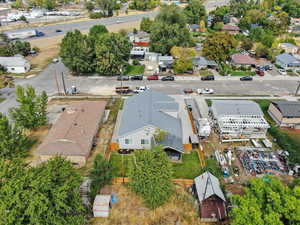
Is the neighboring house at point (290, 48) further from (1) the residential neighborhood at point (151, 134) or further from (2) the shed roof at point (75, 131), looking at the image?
(2) the shed roof at point (75, 131)

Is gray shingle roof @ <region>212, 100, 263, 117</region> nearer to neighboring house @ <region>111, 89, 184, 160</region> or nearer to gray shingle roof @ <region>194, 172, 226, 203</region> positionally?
neighboring house @ <region>111, 89, 184, 160</region>

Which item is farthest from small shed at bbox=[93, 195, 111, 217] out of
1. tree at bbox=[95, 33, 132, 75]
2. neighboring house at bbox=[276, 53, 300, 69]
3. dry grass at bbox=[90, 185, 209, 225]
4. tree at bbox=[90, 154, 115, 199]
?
neighboring house at bbox=[276, 53, 300, 69]

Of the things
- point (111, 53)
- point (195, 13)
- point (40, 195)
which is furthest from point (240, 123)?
point (195, 13)

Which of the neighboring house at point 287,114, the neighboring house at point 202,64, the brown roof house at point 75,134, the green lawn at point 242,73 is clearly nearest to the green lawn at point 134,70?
the neighboring house at point 202,64

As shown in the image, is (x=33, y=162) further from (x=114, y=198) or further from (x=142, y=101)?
(x=142, y=101)

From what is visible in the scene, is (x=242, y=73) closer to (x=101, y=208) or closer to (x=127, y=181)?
(x=127, y=181)

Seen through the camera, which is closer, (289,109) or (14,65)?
(289,109)

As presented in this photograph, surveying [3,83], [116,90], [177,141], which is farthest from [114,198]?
[3,83]
